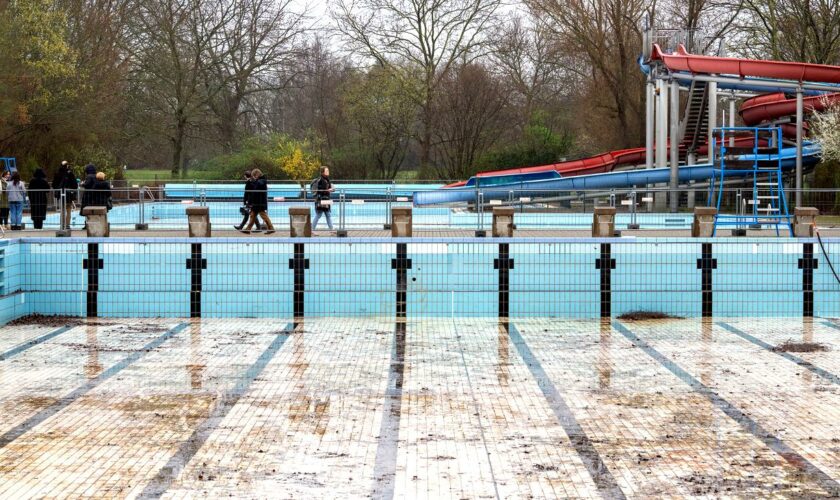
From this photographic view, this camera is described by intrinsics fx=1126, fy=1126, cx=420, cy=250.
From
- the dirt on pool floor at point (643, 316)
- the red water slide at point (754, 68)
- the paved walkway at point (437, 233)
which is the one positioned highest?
the red water slide at point (754, 68)

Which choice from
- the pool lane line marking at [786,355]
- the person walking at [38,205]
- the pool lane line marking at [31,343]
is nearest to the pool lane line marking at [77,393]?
the pool lane line marking at [31,343]

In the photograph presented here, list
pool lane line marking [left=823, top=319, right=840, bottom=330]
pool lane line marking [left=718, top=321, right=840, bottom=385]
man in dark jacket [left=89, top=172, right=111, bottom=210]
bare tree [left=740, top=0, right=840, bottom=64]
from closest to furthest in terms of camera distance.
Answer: pool lane line marking [left=718, top=321, right=840, bottom=385], pool lane line marking [left=823, top=319, right=840, bottom=330], man in dark jacket [left=89, top=172, right=111, bottom=210], bare tree [left=740, top=0, right=840, bottom=64]

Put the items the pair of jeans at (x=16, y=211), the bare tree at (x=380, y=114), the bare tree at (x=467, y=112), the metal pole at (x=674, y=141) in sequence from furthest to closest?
the bare tree at (x=467, y=112) < the bare tree at (x=380, y=114) < the metal pole at (x=674, y=141) < the pair of jeans at (x=16, y=211)

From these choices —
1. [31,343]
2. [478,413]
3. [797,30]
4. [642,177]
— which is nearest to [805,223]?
[478,413]

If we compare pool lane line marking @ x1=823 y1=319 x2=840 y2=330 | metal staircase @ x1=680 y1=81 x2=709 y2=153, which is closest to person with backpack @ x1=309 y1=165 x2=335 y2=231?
pool lane line marking @ x1=823 y1=319 x2=840 y2=330

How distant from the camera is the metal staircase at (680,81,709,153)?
36438 millimetres

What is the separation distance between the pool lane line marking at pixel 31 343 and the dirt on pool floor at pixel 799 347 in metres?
8.62

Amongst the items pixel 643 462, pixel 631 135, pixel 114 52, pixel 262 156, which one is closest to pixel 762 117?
pixel 631 135

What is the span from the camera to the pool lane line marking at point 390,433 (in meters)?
7.27

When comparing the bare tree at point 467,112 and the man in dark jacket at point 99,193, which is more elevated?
the bare tree at point 467,112

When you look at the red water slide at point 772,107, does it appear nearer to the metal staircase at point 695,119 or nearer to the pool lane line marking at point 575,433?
the metal staircase at point 695,119

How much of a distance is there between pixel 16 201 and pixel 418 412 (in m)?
15.2

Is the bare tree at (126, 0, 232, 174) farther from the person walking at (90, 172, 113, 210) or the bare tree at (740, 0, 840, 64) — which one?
the person walking at (90, 172, 113, 210)

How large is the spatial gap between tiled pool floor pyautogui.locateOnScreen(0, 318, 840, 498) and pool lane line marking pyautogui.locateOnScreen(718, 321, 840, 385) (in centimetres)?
6
